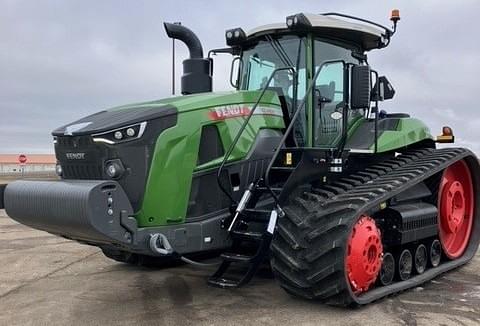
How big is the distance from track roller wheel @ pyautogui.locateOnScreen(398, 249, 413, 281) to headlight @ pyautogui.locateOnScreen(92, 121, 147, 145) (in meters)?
3.22

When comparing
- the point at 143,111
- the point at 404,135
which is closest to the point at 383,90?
the point at 404,135

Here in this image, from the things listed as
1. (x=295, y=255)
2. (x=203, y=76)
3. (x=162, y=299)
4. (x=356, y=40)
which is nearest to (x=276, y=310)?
(x=295, y=255)

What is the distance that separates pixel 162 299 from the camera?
5957 mm

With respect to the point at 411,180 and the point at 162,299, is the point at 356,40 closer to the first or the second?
the point at 411,180

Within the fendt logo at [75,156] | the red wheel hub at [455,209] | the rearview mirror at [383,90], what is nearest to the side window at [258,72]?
the rearview mirror at [383,90]

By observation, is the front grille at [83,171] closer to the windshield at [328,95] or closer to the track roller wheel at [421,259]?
the windshield at [328,95]

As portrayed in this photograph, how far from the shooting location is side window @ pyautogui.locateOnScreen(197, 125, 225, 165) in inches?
223

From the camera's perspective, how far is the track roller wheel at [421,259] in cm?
678

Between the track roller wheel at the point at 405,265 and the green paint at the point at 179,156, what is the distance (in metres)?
2.14

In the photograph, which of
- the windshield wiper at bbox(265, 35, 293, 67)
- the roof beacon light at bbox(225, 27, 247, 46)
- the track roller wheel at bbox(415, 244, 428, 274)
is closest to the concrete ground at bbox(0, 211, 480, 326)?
the track roller wheel at bbox(415, 244, 428, 274)

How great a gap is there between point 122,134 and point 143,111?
0.34 metres

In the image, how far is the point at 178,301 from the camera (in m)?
5.86

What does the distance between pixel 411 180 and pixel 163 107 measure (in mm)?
2757

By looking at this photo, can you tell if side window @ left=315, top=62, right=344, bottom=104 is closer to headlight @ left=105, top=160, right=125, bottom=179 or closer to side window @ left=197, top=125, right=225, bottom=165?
side window @ left=197, top=125, right=225, bottom=165
